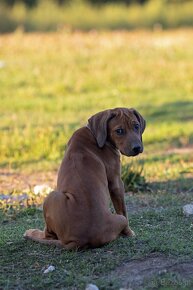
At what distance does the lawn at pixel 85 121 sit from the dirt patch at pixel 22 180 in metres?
0.01

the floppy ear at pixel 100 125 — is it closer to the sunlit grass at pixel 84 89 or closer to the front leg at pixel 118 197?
the front leg at pixel 118 197

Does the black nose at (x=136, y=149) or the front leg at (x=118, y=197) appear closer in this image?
the black nose at (x=136, y=149)

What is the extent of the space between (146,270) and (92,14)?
27.7 meters

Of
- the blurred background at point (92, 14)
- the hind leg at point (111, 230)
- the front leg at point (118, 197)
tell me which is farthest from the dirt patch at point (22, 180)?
the blurred background at point (92, 14)

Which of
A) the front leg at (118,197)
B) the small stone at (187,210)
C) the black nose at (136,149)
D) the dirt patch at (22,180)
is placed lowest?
the dirt patch at (22,180)

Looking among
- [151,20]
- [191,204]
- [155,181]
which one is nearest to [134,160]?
[155,181]

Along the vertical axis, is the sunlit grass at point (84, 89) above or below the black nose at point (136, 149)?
below

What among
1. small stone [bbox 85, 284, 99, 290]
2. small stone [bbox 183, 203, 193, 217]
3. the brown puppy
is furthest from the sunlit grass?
small stone [bbox 85, 284, 99, 290]

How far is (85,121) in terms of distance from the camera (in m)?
13.2

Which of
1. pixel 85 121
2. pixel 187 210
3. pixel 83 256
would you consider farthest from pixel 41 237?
pixel 85 121

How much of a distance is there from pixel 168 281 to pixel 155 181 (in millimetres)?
4176

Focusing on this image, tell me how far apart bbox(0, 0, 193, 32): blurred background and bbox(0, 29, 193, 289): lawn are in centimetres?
378

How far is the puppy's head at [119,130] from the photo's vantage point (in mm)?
6277

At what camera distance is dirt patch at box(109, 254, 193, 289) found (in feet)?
17.9
